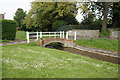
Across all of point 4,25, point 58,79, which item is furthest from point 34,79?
point 4,25

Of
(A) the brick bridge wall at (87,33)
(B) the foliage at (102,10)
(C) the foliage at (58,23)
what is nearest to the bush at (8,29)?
(A) the brick bridge wall at (87,33)

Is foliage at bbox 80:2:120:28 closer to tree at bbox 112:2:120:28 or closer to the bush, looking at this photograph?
tree at bbox 112:2:120:28

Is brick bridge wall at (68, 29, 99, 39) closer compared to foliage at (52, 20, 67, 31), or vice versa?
brick bridge wall at (68, 29, 99, 39)

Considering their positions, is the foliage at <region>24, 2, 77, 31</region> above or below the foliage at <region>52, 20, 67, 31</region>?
above

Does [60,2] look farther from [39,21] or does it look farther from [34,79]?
[34,79]

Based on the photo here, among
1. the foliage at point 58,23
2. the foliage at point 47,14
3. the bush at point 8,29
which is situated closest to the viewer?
the bush at point 8,29

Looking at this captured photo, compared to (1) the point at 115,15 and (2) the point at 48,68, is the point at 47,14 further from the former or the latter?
(2) the point at 48,68

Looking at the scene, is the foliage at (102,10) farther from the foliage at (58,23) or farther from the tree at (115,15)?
the foliage at (58,23)

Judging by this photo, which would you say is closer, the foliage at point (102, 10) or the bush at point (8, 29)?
the bush at point (8, 29)

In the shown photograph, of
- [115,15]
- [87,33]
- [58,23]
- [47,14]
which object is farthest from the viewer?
[115,15]

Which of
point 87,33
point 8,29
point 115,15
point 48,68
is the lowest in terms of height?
point 48,68

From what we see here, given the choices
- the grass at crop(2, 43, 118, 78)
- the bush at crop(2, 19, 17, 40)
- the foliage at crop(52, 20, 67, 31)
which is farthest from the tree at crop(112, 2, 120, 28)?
the bush at crop(2, 19, 17, 40)

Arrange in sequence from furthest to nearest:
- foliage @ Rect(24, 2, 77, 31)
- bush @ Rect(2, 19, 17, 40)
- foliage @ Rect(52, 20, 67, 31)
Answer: foliage @ Rect(52, 20, 67, 31), foliage @ Rect(24, 2, 77, 31), bush @ Rect(2, 19, 17, 40)

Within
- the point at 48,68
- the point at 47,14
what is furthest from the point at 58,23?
the point at 48,68
